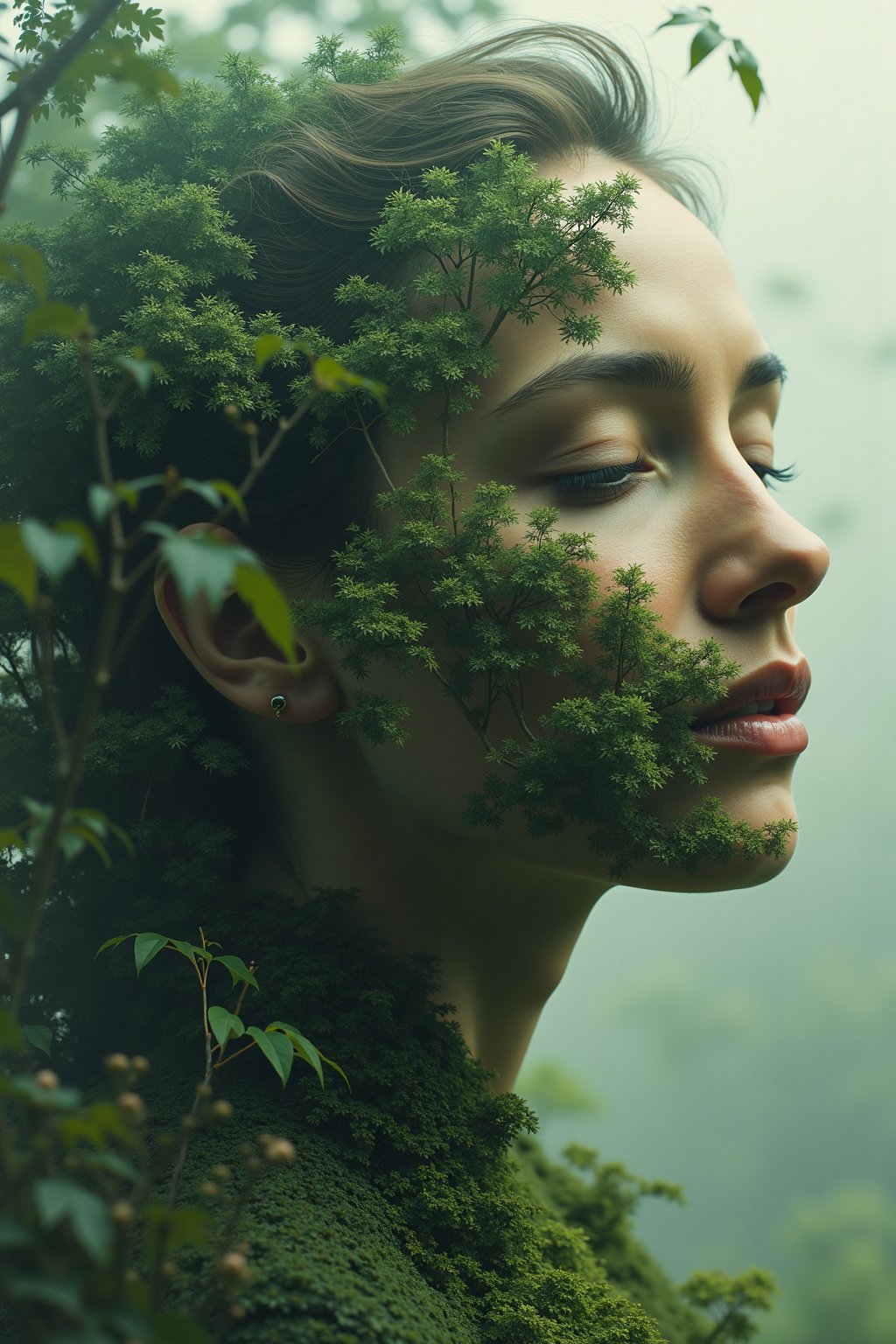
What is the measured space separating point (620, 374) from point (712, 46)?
0.34 meters

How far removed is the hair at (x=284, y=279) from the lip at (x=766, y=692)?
15.1 inches

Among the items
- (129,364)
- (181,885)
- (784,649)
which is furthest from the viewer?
(181,885)

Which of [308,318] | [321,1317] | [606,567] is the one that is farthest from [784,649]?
[321,1317]

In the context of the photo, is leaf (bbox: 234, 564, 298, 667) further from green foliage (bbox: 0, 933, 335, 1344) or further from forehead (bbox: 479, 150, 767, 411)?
forehead (bbox: 479, 150, 767, 411)

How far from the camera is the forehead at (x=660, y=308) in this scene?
3.54 ft

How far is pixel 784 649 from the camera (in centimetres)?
109

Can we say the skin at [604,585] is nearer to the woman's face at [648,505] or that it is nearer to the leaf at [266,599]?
the woman's face at [648,505]

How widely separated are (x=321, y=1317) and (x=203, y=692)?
68 cm

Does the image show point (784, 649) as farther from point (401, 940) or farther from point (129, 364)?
point (129, 364)

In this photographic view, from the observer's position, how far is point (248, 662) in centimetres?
117

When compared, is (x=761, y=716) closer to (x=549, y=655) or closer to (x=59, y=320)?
(x=549, y=655)

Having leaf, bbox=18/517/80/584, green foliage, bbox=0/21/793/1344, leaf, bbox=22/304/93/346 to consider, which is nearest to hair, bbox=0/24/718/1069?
green foliage, bbox=0/21/793/1344

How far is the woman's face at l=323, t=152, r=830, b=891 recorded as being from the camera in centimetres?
105

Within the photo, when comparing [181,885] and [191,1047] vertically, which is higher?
[181,885]
